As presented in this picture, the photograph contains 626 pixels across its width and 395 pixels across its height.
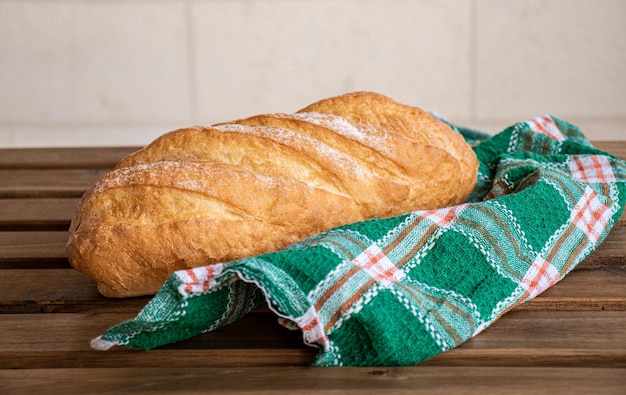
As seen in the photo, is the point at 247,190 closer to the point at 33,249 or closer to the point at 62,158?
the point at 33,249

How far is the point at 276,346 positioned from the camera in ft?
3.14

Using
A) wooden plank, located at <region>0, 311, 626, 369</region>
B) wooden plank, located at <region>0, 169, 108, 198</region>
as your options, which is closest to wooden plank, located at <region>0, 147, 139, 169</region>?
wooden plank, located at <region>0, 169, 108, 198</region>

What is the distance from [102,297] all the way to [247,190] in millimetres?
238

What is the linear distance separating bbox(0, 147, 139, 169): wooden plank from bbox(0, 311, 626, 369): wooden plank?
93cm

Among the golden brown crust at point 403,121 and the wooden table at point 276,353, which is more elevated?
the golden brown crust at point 403,121

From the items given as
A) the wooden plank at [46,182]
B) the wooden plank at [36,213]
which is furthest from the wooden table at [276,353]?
the wooden plank at [46,182]

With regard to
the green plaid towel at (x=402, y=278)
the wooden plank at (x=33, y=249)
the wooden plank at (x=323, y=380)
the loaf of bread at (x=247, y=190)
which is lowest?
the wooden plank at (x=323, y=380)

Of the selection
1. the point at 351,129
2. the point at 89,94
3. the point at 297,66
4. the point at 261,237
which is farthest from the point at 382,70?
the point at 261,237

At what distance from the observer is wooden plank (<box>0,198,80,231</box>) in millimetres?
1453

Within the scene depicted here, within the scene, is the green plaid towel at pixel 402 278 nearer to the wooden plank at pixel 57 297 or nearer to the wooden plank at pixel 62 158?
the wooden plank at pixel 57 297

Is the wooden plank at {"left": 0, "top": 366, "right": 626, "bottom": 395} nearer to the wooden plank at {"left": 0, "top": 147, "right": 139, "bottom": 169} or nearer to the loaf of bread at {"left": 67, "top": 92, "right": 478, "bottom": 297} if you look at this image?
the loaf of bread at {"left": 67, "top": 92, "right": 478, "bottom": 297}

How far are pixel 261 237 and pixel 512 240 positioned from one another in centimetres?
34

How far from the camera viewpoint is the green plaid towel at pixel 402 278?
0.93 meters

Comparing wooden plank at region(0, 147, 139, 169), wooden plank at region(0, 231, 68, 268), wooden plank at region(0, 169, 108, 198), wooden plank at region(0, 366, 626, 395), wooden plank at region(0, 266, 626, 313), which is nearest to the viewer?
wooden plank at region(0, 366, 626, 395)
